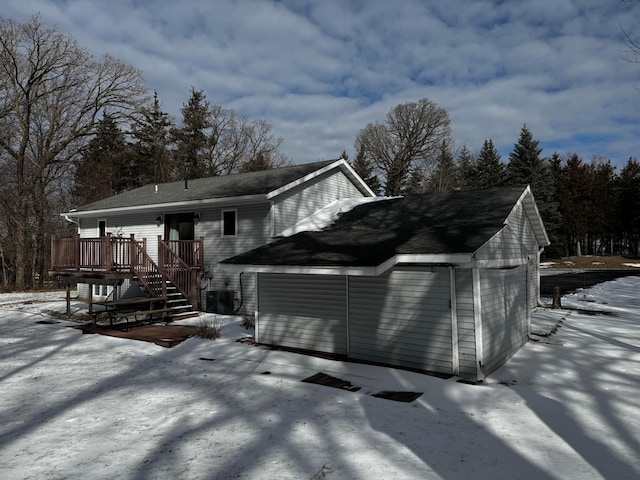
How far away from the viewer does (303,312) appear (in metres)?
8.95

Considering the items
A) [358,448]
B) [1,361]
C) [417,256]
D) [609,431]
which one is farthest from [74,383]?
[609,431]

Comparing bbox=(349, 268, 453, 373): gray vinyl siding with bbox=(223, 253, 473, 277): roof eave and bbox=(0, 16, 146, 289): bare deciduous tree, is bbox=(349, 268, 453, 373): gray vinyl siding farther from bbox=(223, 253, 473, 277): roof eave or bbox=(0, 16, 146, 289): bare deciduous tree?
bbox=(0, 16, 146, 289): bare deciduous tree

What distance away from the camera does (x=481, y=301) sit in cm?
703

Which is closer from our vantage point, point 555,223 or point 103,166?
point 103,166

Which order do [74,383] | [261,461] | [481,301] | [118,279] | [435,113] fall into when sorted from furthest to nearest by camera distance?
[435,113]
[118,279]
[481,301]
[74,383]
[261,461]

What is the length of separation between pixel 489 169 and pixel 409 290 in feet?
130

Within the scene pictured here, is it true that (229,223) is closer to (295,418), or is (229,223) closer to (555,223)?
(295,418)

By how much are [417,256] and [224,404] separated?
3801mm

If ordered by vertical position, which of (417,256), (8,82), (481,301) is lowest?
(481,301)

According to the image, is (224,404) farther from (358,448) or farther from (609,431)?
(609,431)

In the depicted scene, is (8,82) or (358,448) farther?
(8,82)

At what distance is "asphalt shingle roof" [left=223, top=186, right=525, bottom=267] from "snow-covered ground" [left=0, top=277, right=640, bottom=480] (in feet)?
6.76

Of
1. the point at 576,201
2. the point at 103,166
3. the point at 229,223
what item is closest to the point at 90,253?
the point at 229,223

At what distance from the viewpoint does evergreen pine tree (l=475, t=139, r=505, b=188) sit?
4231 centimetres
